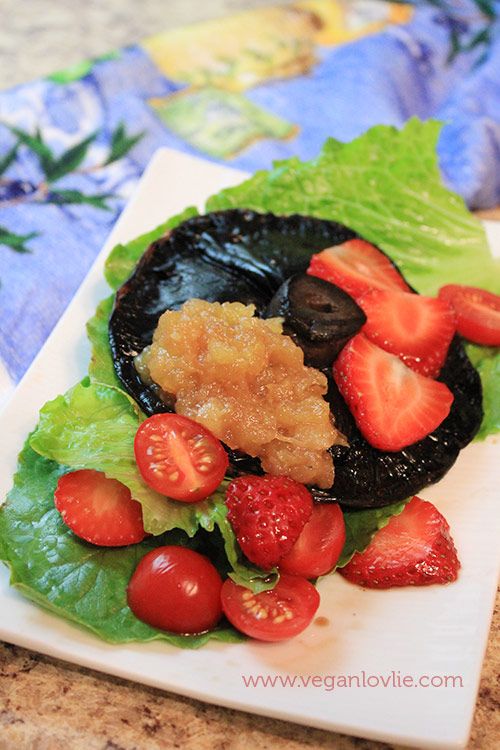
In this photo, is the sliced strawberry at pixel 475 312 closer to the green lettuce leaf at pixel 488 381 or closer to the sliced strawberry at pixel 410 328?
the green lettuce leaf at pixel 488 381

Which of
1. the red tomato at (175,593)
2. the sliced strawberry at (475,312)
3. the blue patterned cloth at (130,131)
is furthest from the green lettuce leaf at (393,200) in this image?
the red tomato at (175,593)

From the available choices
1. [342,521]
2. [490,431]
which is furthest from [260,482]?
[490,431]

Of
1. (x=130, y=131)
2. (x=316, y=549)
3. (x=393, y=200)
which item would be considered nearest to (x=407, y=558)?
(x=316, y=549)

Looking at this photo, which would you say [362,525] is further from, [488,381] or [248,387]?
[488,381]

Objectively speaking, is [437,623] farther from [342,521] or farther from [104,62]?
[104,62]

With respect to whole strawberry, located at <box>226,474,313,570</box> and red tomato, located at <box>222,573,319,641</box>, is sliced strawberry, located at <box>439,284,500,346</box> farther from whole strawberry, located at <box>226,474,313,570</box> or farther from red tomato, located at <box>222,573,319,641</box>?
red tomato, located at <box>222,573,319,641</box>

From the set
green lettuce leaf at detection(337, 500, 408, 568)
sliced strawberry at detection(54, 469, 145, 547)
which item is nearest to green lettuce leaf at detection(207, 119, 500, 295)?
green lettuce leaf at detection(337, 500, 408, 568)
